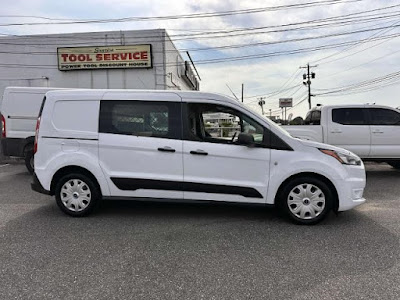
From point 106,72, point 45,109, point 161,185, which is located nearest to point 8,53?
point 106,72


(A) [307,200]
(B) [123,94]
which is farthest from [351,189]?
(B) [123,94]

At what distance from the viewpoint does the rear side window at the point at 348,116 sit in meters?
9.25

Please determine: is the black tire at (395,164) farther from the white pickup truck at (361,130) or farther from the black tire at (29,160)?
the black tire at (29,160)

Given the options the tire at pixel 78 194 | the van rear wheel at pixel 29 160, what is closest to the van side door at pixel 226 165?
the tire at pixel 78 194

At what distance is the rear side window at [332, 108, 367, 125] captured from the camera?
9.25 metres

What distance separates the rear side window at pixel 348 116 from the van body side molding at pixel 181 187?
5.19 meters

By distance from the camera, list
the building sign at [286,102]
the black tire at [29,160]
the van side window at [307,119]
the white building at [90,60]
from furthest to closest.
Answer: the building sign at [286,102], the white building at [90,60], the van side window at [307,119], the black tire at [29,160]

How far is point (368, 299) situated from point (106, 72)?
697 inches

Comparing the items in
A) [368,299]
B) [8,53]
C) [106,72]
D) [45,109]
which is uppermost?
[8,53]

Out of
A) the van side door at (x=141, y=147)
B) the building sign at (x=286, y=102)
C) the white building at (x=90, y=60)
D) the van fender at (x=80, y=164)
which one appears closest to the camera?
the van side door at (x=141, y=147)

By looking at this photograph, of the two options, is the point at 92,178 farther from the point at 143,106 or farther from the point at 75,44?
the point at 75,44

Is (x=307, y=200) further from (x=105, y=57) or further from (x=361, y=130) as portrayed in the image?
(x=105, y=57)

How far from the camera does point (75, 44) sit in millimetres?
19016

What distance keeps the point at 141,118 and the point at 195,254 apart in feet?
7.43
